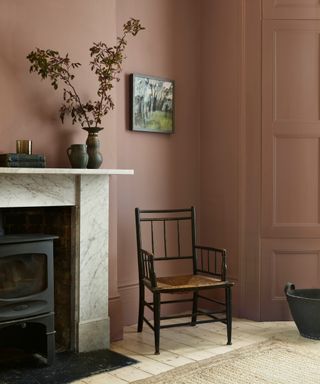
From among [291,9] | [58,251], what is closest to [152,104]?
[291,9]

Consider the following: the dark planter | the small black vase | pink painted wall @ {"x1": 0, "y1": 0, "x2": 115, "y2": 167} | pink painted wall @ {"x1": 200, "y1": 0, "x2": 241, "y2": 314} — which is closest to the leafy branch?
pink painted wall @ {"x1": 0, "y1": 0, "x2": 115, "y2": 167}

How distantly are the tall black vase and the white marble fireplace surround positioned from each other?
7cm

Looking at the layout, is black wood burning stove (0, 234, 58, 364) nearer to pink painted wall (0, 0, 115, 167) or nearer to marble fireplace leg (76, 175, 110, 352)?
marble fireplace leg (76, 175, 110, 352)

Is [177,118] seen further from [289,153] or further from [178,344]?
[178,344]

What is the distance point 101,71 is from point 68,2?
1.54 feet

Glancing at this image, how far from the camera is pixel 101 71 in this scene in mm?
3250

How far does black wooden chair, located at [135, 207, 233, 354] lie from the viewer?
129 inches

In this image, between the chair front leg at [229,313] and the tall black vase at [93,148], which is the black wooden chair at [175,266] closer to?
the chair front leg at [229,313]

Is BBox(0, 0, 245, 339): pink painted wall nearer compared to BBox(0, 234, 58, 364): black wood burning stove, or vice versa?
BBox(0, 234, 58, 364): black wood burning stove

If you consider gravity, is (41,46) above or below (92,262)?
above

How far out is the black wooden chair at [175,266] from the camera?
3277 millimetres

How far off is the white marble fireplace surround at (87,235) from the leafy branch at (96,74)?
0.39m

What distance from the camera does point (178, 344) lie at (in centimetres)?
339

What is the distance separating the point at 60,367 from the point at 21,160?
118cm
